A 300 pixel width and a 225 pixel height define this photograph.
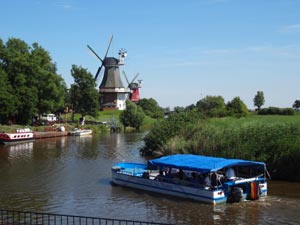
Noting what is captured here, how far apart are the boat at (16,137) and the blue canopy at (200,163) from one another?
43426mm

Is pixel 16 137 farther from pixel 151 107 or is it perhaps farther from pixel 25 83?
pixel 151 107

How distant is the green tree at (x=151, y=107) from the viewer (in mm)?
139625

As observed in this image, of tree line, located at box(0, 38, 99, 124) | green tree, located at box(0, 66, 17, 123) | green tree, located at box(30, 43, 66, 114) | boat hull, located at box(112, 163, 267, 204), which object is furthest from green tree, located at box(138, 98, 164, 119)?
boat hull, located at box(112, 163, 267, 204)

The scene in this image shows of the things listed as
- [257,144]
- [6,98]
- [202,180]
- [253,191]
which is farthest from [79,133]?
[253,191]

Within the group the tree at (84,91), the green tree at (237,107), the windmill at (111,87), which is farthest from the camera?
the windmill at (111,87)

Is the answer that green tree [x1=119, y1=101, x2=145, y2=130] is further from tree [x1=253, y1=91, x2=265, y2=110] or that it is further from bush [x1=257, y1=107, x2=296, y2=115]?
tree [x1=253, y1=91, x2=265, y2=110]

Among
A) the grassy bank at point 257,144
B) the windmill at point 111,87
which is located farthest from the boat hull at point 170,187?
the windmill at point 111,87

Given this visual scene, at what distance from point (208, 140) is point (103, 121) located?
76096 mm

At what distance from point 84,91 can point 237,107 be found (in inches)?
1451

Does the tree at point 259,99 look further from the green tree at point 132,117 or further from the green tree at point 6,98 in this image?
the green tree at point 6,98

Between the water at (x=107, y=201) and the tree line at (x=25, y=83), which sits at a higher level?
the tree line at (x=25, y=83)

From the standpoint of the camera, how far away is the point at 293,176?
110 ft

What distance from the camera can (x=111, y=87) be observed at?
135625 millimetres

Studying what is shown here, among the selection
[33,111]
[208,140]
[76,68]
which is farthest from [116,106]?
[208,140]
